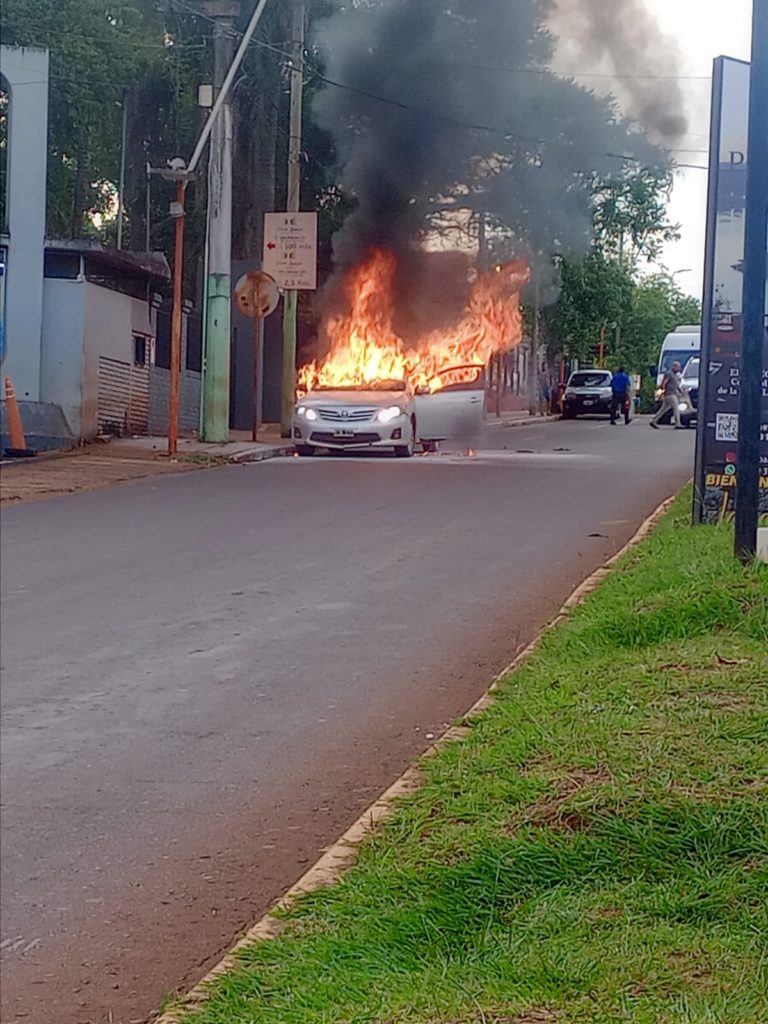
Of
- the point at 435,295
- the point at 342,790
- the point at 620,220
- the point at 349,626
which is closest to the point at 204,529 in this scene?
the point at 349,626

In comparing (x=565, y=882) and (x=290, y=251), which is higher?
(x=290, y=251)

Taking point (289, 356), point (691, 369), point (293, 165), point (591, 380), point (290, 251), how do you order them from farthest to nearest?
point (591, 380)
point (691, 369)
point (289, 356)
point (293, 165)
point (290, 251)

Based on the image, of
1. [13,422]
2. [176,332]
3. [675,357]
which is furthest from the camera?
[675,357]

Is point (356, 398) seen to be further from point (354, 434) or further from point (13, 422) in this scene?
point (13, 422)

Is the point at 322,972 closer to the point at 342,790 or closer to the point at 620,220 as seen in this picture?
the point at 342,790

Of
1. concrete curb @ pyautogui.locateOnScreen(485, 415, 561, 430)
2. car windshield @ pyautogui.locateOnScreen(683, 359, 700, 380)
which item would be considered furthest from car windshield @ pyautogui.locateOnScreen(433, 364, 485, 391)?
car windshield @ pyautogui.locateOnScreen(683, 359, 700, 380)

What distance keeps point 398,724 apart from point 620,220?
27064 mm

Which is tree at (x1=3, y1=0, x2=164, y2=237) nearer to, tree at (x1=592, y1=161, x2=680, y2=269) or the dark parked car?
tree at (x1=592, y1=161, x2=680, y2=269)

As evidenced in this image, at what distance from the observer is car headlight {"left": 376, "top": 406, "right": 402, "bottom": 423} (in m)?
21.6

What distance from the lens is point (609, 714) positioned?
543 cm

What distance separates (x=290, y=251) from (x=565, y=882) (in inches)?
850

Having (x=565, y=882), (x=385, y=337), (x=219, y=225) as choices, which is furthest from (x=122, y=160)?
(x=565, y=882)

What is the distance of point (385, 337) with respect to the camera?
95.0 feet

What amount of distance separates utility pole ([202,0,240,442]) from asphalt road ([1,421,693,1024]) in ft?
23.8
